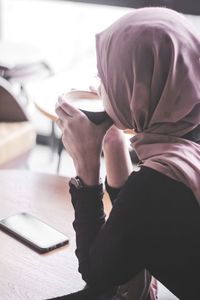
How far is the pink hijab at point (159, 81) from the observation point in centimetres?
102

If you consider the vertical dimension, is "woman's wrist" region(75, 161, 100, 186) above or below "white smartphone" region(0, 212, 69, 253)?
above

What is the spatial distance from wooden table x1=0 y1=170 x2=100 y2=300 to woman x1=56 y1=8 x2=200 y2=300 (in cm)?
7

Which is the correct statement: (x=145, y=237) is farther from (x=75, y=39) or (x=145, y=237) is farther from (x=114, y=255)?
(x=75, y=39)

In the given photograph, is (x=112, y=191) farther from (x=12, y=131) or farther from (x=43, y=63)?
(x=43, y=63)

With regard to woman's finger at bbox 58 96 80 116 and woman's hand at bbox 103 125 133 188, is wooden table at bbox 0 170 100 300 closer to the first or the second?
woman's hand at bbox 103 125 133 188

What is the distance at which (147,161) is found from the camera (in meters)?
1.01

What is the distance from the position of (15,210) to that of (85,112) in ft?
1.20

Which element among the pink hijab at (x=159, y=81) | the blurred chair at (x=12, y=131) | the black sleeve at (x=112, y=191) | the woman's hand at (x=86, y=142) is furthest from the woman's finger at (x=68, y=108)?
the blurred chair at (x=12, y=131)

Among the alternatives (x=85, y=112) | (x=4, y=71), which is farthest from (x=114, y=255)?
(x=4, y=71)

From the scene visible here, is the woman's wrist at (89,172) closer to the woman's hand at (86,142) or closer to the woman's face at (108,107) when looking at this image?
the woman's hand at (86,142)

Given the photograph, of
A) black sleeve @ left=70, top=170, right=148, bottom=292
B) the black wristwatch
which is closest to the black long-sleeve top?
black sleeve @ left=70, top=170, right=148, bottom=292

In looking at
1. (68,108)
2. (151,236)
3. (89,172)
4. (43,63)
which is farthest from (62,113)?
(43,63)

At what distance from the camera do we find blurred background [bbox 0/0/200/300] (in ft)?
7.47

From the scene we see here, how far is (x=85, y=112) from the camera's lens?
117 cm
